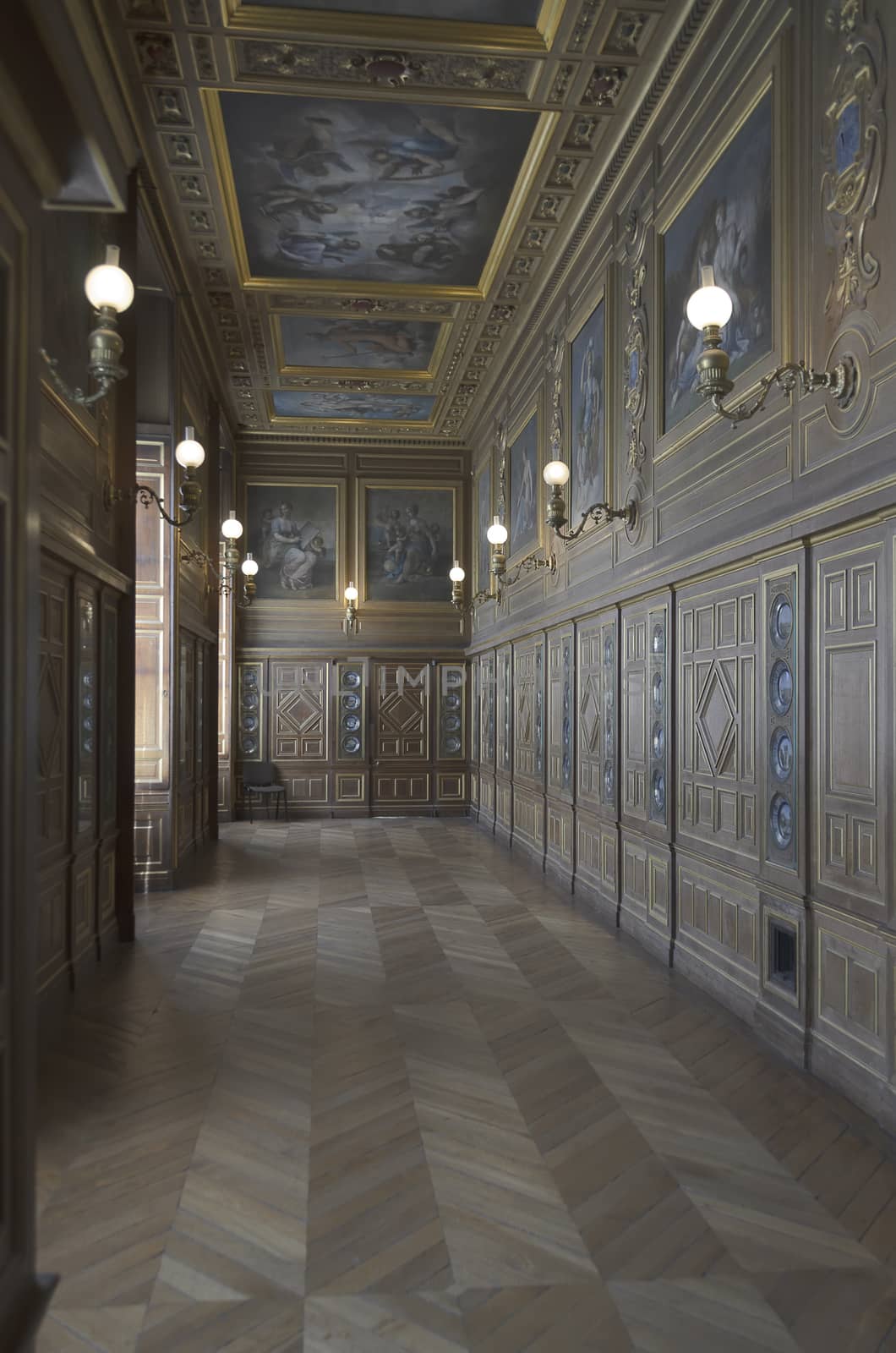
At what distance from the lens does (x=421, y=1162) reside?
352 centimetres

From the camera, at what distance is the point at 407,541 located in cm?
1530

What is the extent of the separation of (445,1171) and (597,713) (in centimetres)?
526

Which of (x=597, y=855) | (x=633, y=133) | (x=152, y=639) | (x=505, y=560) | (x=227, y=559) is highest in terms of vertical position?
(x=633, y=133)

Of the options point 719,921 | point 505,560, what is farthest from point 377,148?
point 719,921

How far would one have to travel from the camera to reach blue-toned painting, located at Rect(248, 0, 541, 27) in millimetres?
5812

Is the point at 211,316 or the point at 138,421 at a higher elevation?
the point at 211,316

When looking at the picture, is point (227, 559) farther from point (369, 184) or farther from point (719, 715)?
point (719, 715)

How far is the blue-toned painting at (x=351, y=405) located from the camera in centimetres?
1332

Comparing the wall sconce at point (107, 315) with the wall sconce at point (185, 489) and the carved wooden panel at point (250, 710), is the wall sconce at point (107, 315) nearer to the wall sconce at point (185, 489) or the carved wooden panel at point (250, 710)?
the wall sconce at point (185, 489)

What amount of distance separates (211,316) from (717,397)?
8212 millimetres

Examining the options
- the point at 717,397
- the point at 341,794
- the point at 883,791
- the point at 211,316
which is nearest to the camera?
the point at 883,791

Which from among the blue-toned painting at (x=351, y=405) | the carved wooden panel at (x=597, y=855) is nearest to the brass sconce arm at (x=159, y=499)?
the carved wooden panel at (x=597, y=855)

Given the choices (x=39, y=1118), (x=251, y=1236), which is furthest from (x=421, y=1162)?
(x=39, y=1118)

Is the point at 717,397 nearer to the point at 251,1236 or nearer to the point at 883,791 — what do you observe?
the point at 883,791
